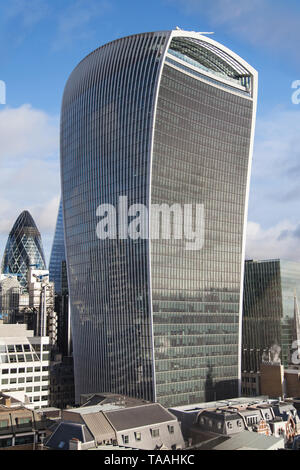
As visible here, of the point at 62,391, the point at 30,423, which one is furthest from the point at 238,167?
the point at 30,423

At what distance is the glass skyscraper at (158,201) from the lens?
12744 cm

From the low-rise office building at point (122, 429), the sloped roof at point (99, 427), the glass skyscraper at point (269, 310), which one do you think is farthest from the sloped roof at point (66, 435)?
the glass skyscraper at point (269, 310)

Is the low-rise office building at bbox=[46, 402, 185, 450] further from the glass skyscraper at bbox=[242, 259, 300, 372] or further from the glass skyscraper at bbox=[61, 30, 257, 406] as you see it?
the glass skyscraper at bbox=[242, 259, 300, 372]

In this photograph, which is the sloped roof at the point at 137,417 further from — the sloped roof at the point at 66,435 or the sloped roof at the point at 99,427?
the sloped roof at the point at 66,435

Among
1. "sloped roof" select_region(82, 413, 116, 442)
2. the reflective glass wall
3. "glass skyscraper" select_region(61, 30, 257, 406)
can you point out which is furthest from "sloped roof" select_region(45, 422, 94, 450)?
the reflective glass wall

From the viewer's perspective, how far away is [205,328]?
458 ft

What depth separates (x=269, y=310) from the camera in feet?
543

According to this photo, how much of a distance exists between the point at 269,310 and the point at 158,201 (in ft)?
212

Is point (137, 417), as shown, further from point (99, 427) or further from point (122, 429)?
point (99, 427)

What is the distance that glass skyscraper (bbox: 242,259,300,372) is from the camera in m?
162

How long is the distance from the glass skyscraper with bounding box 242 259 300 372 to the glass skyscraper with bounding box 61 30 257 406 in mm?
20610

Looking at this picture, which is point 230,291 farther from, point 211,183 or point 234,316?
point 211,183

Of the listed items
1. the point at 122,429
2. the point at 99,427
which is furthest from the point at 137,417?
the point at 99,427

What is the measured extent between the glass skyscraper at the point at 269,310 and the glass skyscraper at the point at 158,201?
20.6 meters
